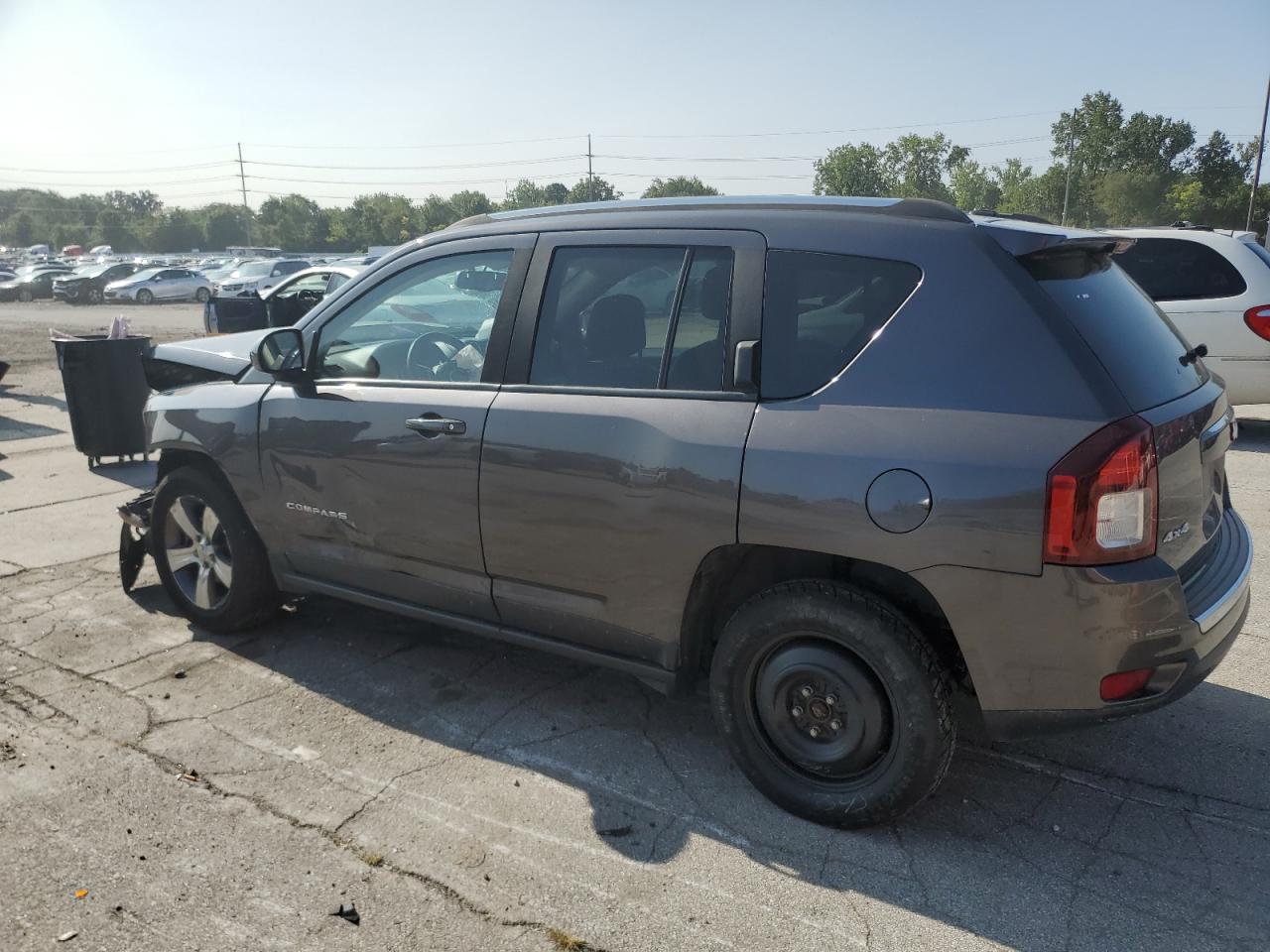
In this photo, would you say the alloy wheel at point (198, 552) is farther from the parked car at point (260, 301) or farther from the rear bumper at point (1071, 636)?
the parked car at point (260, 301)

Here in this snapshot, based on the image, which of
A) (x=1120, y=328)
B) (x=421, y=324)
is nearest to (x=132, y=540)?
(x=421, y=324)

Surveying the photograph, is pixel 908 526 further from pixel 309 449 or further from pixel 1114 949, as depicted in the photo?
pixel 309 449

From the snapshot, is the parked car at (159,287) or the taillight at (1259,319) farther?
the parked car at (159,287)

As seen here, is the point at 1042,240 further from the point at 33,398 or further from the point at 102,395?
the point at 33,398

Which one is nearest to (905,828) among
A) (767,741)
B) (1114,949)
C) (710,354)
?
(767,741)

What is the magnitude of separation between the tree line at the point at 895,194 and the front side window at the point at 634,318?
52.6 meters

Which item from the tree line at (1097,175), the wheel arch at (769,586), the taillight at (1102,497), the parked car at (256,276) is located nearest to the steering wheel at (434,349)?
the wheel arch at (769,586)

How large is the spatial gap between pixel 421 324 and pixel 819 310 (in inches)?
73.4

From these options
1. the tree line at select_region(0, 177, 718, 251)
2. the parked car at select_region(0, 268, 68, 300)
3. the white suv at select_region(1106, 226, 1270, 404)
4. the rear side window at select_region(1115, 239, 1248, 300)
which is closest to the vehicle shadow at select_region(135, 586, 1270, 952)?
the white suv at select_region(1106, 226, 1270, 404)

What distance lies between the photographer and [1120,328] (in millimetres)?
2963

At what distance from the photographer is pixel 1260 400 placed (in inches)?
347

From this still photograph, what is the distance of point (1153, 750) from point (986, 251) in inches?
80.1

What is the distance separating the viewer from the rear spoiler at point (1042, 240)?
2.89m

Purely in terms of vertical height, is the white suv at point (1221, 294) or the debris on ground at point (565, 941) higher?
the white suv at point (1221, 294)
